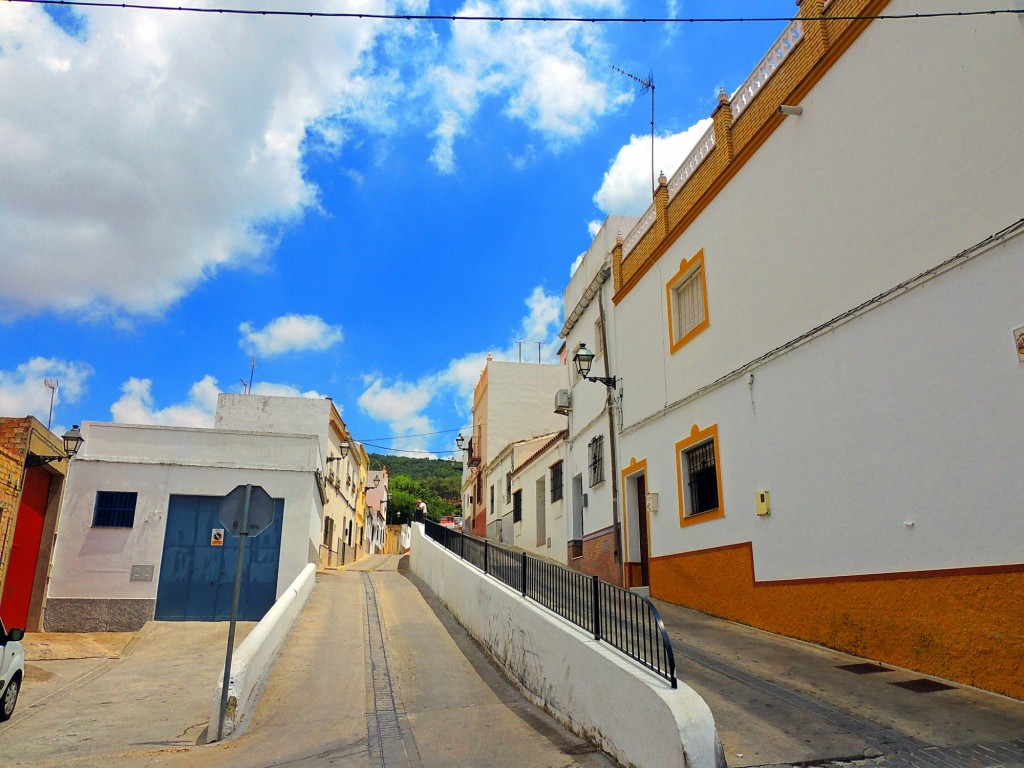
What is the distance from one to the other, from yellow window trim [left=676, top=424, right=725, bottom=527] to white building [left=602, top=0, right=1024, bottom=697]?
4 cm

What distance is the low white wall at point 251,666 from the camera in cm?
776

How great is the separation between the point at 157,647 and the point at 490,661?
7.82m

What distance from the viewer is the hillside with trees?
68125mm

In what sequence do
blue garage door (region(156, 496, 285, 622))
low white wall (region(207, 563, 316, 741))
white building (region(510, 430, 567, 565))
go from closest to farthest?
low white wall (region(207, 563, 316, 741)) < blue garage door (region(156, 496, 285, 622)) < white building (region(510, 430, 567, 565))

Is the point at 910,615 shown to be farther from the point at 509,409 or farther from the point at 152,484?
the point at 509,409

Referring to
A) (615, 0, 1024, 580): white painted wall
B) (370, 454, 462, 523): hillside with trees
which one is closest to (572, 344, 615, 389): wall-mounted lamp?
(615, 0, 1024, 580): white painted wall

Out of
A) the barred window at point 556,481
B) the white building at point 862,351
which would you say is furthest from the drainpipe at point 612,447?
the barred window at point 556,481

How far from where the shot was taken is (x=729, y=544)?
11148 millimetres

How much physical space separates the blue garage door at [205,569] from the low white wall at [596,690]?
25.8 feet

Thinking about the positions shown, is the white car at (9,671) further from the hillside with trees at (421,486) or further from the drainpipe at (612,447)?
the hillside with trees at (421,486)

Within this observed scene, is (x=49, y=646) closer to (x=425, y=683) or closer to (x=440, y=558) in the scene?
(x=440, y=558)

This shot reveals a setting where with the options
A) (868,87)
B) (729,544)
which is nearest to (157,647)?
(729,544)

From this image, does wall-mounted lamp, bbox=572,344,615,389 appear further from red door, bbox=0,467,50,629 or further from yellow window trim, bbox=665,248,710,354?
red door, bbox=0,467,50,629

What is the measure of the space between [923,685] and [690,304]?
7.67 m
